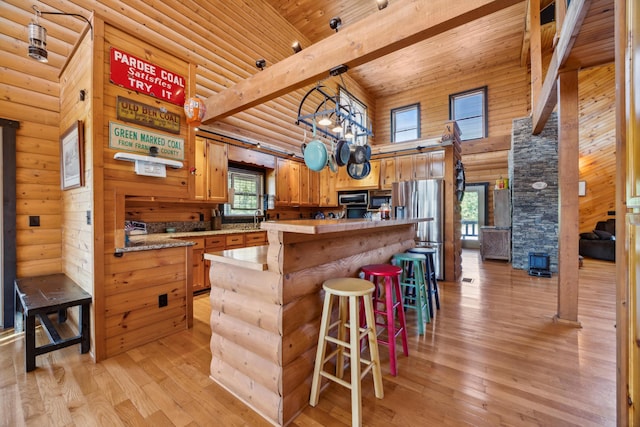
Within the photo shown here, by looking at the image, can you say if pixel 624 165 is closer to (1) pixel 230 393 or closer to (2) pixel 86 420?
(1) pixel 230 393

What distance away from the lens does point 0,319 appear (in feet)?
8.65

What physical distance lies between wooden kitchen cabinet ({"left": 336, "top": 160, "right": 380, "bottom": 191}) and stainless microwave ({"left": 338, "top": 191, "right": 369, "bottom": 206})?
0.14 meters

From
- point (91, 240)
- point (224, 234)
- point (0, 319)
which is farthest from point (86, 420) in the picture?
point (224, 234)

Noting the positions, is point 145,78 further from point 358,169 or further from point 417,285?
point 417,285

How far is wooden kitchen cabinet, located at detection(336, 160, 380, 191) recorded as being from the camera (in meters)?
5.98

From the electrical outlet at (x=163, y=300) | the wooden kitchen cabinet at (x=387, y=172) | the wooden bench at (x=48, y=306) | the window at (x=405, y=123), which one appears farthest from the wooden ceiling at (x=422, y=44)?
the wooden bench at (x=48, y=306)

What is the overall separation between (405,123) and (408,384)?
7.81 m

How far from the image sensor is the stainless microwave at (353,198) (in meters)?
6.15

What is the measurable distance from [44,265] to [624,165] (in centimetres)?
A: 475

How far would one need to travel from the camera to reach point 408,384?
71.8 inches

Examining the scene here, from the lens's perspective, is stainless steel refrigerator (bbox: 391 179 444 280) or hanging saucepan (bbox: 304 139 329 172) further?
stainless steel refrigerator (bbox: 391 179 444 280)

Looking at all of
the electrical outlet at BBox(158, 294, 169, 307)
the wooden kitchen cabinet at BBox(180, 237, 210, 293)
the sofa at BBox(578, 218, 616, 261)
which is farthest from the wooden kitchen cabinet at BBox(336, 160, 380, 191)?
the sofa at BBox(578, 218, 616, 261)

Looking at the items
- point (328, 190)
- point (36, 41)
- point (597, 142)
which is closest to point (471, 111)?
point (597, 142)

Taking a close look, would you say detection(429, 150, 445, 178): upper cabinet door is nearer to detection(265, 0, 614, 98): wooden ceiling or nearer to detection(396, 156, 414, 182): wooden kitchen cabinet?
detection(396, 156, 414, 182): wooden kitchen cabinet
